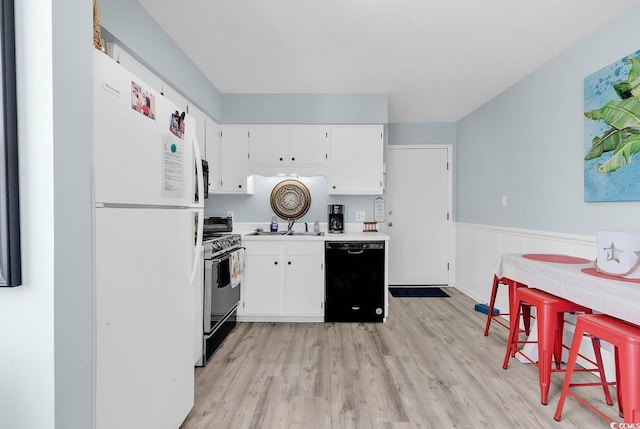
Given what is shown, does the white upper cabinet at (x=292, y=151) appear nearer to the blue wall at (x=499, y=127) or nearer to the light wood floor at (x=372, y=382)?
the blue wall at (x=499, y=127)

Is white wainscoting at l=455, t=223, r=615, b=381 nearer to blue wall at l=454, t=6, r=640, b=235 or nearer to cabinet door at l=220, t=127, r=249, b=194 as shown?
blue wall at l=454, t=6, r=640, b=235

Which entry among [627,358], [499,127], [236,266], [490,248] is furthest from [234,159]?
[627,358]

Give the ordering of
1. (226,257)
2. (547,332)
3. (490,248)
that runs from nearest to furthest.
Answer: (547,332) < (226,257) < (490,248)

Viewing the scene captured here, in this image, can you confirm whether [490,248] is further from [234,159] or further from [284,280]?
[234,159]

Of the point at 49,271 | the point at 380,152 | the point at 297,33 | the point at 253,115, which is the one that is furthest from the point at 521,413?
the point at 253,115

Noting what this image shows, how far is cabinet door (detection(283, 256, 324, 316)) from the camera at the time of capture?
3.32 m

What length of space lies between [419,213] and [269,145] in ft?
8.01

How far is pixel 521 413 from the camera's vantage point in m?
1.87

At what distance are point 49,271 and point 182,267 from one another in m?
0.81

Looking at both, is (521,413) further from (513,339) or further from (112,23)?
(112,23)

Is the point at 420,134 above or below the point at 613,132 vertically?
above

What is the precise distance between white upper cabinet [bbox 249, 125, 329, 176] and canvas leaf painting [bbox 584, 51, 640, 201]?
7.53ft

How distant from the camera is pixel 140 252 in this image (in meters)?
1.28

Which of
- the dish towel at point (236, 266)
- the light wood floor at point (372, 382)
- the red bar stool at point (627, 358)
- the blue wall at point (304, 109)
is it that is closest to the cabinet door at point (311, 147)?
the blue wall at point (304, 109)
